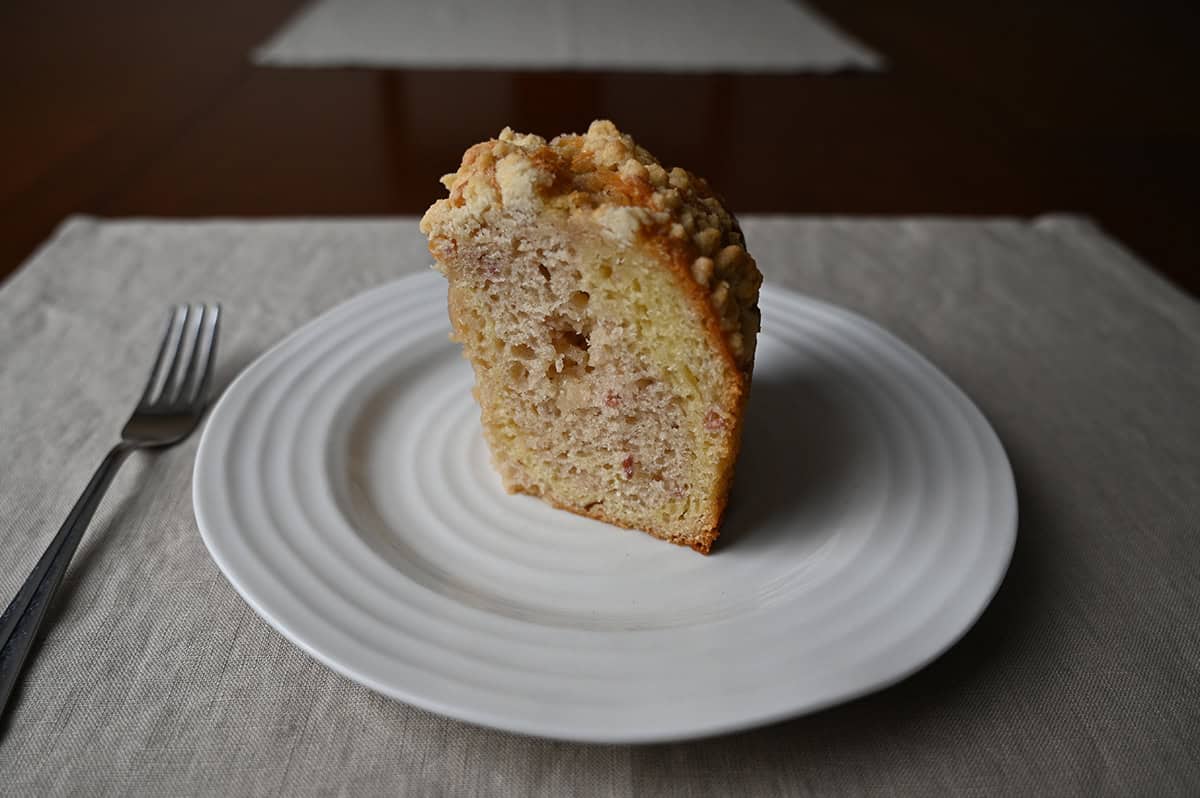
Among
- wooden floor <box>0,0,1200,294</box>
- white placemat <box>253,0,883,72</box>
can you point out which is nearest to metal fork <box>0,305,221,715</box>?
wooden floor <box>0,0,1200,294</box>

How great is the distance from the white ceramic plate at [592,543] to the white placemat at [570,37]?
2.21 meters

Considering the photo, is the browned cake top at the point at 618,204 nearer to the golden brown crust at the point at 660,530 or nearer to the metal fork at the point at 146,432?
the golden brown crust at the point at 660,530

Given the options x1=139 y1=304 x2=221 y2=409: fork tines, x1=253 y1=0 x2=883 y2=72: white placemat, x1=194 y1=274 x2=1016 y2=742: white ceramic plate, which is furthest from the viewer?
x1=253 y1=0 x2=883 y2=72: white placemat

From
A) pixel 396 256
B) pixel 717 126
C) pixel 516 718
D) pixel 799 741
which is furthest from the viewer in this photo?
pixel 717 126

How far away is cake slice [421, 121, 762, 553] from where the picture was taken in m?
1.38

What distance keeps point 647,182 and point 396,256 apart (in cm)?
118

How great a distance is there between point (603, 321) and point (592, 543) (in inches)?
14.6

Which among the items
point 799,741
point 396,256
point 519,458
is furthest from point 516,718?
point 396,256

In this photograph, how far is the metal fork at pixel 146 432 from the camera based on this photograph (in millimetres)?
1291

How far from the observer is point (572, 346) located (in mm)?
1535

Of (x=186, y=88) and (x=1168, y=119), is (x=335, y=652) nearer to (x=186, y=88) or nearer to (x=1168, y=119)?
(x=186, y=88)

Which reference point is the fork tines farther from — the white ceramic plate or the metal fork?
the white ceramic plate

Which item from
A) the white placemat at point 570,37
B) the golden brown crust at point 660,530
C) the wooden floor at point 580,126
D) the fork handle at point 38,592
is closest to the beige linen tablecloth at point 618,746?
the fork handle at point 38,592

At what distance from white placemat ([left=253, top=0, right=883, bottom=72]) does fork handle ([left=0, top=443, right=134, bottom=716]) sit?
8.97ft
